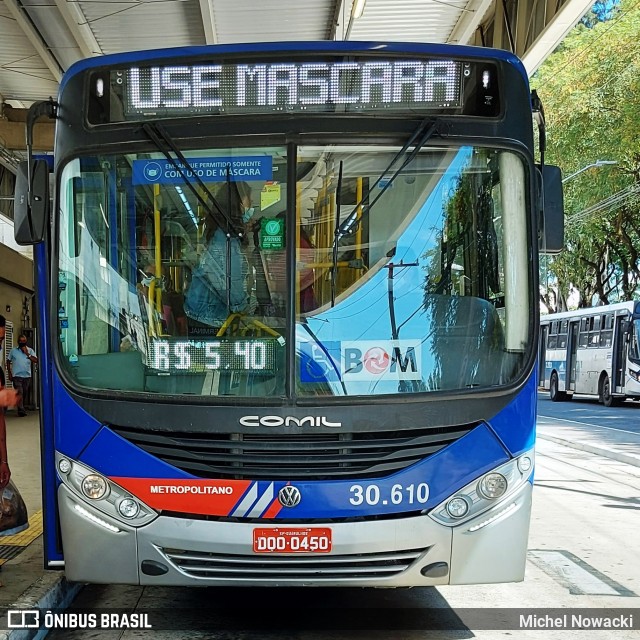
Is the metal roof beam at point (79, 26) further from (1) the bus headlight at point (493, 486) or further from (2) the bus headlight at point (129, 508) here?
(1) the bus headlight at point (493, 486)

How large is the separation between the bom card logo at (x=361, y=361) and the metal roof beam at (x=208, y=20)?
26.6 feet

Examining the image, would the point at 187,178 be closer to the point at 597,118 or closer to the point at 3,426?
the point at 3,426

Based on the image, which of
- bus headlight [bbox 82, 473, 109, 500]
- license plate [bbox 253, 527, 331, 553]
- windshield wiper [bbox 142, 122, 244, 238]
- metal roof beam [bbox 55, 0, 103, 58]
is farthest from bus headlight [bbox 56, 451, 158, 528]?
metal roof beam [bbox 55, 0, 103, 58]

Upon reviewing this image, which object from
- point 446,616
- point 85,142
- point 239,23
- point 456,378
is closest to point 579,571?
point 446,616

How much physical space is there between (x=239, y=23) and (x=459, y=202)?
352 inches

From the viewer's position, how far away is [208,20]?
40.4 ft

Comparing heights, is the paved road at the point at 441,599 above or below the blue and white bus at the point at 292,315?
below

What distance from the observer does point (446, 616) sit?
18.5 feet

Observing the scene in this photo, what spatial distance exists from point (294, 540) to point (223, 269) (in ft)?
4.81

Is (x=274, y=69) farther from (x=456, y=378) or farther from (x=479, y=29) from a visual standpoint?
(x=479, y=29)

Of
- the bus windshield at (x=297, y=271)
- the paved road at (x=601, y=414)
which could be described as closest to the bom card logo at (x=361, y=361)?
the bus windshield at (x=297, y=271)

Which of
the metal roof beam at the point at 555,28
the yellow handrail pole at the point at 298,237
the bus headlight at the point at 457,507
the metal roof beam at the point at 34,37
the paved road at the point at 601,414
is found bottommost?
the paved road at the point at 601,414

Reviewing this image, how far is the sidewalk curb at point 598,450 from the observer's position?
46.3 feet

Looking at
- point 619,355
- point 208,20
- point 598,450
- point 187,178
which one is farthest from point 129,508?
point 619,355
